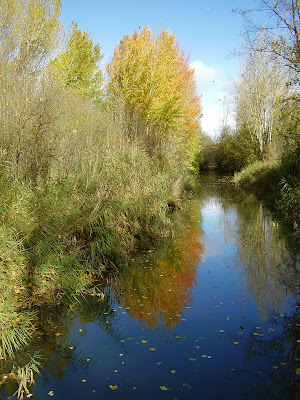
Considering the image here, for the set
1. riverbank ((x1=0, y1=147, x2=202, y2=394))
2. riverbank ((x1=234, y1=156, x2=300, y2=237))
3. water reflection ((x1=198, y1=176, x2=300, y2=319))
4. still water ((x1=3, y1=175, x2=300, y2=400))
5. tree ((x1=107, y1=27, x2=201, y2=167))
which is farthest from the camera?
tree ((x1=107, y1=27, x2=201, y2=167))

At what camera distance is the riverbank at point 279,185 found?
1405 cm

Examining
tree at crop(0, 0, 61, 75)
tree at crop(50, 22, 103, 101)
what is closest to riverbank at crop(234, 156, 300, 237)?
tree at crop(0, 0, 61, 75)

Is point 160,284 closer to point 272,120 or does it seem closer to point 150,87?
point 150,87

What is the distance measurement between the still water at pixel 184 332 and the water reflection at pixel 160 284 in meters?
0.02

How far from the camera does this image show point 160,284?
8164 mm

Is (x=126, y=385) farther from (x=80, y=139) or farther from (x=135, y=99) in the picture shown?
(x=135, y=99)

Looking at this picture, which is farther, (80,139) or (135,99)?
(135,99)

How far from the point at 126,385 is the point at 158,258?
5.61 metres

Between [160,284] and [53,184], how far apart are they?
10.9 feet

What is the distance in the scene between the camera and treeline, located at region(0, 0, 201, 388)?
6.52 meters

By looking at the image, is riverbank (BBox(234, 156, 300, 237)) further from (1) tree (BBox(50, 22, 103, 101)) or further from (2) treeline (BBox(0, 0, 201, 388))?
(1) tree (BBox(50, 22, 103, 101))

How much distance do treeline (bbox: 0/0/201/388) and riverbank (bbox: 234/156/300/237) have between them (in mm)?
4684

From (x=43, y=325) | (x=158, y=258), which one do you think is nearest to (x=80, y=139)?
(x=158, y=258)

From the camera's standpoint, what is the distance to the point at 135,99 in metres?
19.0
